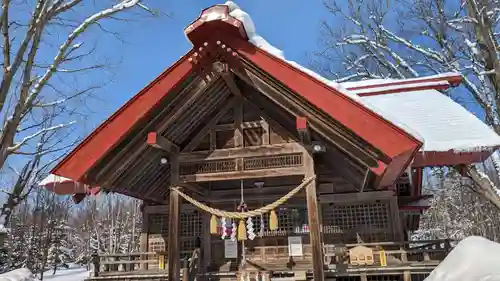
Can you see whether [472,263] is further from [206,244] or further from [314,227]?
[206,244]

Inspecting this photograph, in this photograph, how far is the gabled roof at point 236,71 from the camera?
6188mm

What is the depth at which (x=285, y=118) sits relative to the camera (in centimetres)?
765

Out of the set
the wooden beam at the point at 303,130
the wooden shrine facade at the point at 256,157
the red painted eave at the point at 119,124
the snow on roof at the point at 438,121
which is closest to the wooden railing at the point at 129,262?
the wooden shrine facade at the point at 256,157

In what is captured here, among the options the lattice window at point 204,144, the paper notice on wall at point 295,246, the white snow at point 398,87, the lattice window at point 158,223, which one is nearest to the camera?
the lattice window at point 204,144

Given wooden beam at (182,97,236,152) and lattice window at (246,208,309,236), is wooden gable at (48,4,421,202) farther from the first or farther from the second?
lattice window at (246,208,309,236)

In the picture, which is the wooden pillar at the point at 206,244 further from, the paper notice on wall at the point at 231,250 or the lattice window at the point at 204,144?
the lattice window at the point at 204,144

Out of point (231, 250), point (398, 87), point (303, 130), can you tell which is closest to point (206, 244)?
point (231, 250)

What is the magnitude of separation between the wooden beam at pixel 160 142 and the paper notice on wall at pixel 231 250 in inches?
141

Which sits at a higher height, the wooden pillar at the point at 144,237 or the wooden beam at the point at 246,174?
the wooden beam at the point at 246,174

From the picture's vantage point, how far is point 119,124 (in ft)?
23.0

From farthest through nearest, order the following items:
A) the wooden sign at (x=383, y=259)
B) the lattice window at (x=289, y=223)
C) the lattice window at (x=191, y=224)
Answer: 1. the lattice window at (x=191, y=224)
2. the lattice window at (x=289, y=223)
3. the wooden sign at (x=383, y=259)

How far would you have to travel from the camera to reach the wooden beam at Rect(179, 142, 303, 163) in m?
7.36

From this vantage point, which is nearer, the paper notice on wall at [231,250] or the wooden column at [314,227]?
the wooden column at [314,227]

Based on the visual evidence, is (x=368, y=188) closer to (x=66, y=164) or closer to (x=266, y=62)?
(x=266, y=62)
